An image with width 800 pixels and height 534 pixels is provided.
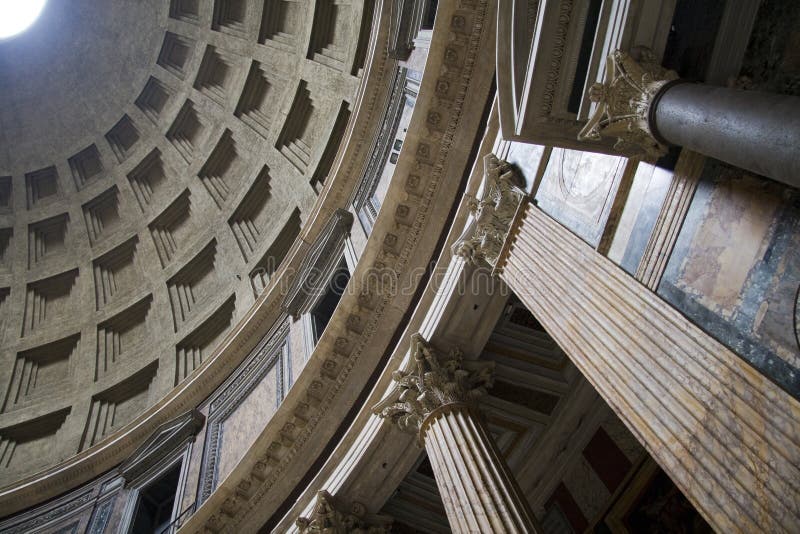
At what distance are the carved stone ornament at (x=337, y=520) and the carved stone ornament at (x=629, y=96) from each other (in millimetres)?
6391

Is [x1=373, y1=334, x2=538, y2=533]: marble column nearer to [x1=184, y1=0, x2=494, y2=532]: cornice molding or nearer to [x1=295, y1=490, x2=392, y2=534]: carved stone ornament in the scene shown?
[x1=295, y1=490, x2=392, y2=534]: carved stone ornament

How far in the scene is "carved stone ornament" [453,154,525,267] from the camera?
7.07 metres

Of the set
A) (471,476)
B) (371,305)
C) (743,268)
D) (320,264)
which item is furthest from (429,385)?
(320,264)

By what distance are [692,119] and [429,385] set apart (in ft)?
15.8

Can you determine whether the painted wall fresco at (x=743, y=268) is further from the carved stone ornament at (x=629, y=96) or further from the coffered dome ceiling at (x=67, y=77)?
the coffered dome ceiling at (x=67, y=77)

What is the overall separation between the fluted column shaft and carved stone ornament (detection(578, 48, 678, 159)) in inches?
141

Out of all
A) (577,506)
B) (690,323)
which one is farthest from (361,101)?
(690,323)

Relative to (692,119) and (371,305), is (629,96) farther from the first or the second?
(371,305)

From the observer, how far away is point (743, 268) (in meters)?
3.59

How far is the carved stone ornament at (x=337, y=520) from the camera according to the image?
7742mm

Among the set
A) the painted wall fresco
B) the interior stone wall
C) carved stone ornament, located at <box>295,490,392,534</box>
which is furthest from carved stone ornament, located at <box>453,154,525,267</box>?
the interior stone wall

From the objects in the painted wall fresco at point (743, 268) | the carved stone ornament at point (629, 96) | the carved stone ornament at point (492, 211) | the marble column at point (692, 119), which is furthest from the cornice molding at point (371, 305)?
the painted wall fresco at point (743, 268)

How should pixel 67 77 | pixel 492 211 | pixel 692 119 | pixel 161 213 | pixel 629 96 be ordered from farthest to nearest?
pixel 67 77, pixel 161 213, pixel 492 211, pixel 629 96, pixel 692 119

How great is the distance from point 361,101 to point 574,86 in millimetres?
9052
